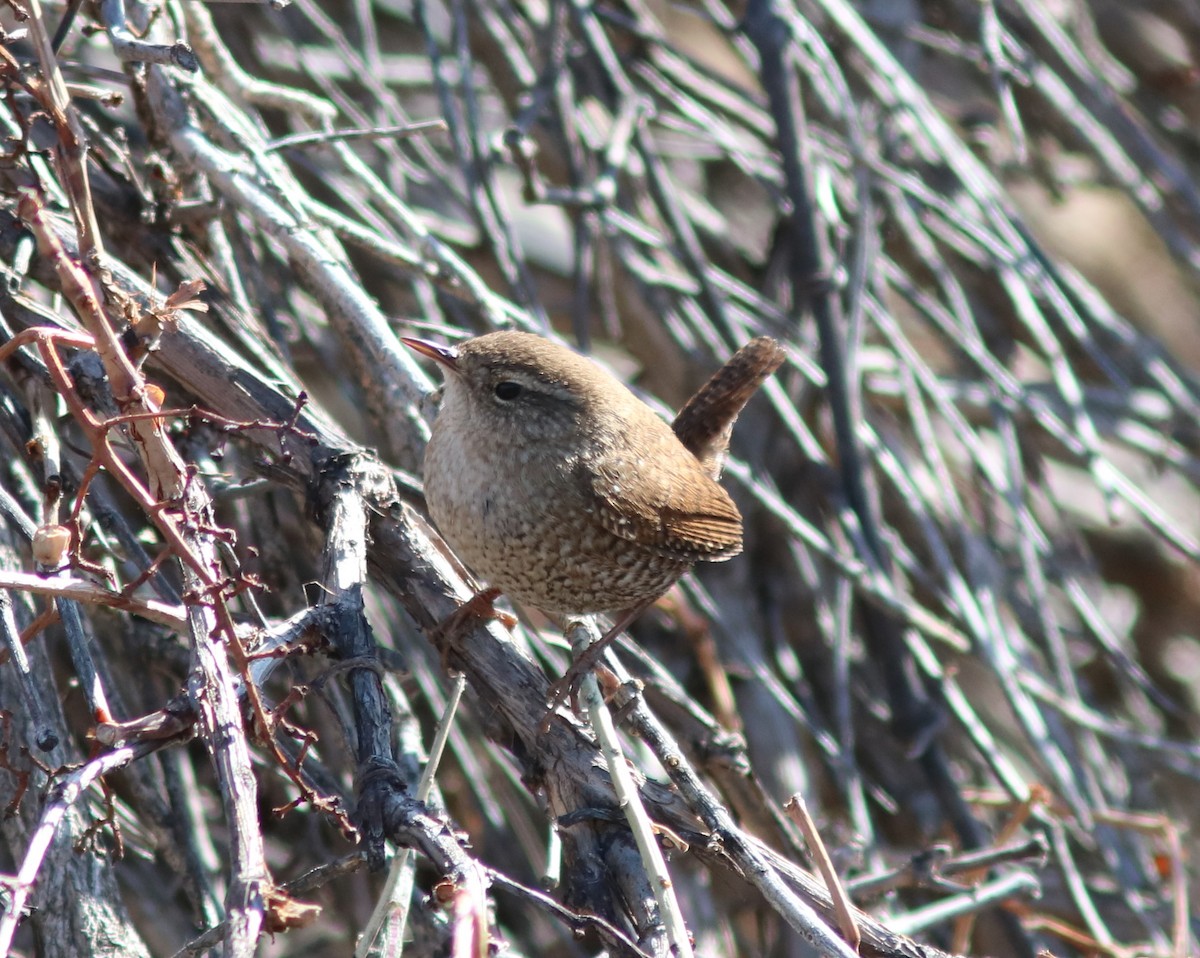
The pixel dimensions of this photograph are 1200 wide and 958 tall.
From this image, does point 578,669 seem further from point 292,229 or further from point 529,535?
point 292,229

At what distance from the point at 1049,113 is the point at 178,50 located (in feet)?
11.0

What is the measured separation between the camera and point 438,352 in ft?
8.90

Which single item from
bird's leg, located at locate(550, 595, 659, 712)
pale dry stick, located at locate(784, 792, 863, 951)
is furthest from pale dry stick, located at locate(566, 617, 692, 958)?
pale dry stick, located at locate(784, 792, 863, 951)

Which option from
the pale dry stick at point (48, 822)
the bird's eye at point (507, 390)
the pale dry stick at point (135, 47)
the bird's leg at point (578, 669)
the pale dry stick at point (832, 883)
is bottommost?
the pale dry stick at point (48, 822)

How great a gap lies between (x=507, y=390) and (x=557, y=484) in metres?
0.24

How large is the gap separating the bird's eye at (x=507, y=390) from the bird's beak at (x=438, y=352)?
4.0 inches

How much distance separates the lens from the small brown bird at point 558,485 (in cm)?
258

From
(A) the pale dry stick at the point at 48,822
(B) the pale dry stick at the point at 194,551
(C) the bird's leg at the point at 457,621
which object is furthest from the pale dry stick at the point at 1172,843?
(A) the pale dry stick at the point at 48,822

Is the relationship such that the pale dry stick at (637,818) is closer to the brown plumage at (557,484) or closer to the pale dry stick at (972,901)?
the brown plumage at (557,484)

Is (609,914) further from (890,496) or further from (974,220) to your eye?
(974,220)

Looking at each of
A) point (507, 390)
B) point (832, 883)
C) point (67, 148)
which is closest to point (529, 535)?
point (507, 390)

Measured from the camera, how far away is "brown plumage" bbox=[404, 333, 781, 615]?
102 inches

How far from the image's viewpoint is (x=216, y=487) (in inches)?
87.0

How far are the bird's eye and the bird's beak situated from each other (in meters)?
0.10
